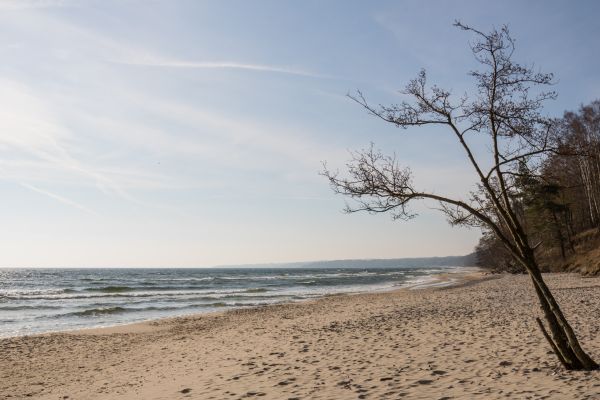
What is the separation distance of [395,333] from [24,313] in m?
28.5

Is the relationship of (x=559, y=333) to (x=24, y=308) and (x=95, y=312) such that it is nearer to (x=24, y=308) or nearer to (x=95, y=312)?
(x=95, y=312)

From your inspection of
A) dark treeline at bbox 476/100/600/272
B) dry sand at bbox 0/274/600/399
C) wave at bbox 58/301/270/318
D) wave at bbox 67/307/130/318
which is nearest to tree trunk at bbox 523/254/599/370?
dry sand at bbox 0/274/600/399

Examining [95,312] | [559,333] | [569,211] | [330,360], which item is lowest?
[95,312]

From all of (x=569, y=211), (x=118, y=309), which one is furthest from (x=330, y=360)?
(x=569, y=211)

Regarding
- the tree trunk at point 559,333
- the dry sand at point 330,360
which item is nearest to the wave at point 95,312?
the dry sand at point 330,360

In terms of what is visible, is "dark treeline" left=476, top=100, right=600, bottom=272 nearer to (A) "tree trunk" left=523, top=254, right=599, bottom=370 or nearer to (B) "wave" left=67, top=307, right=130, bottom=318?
(A) "tree trunk" left=523, top=254, right=599, bottom=370

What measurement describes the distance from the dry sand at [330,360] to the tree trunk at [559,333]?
28 cm

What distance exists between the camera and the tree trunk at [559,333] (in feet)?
25.6

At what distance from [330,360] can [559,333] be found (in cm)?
507

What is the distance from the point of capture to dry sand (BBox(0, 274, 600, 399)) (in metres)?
8.05

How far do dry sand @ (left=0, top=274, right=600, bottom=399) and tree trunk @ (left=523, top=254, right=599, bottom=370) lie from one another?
275mm

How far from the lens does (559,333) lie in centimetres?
797

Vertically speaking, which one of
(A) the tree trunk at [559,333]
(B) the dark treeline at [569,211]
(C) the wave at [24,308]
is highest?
(B) the dark treeline at [569,211]

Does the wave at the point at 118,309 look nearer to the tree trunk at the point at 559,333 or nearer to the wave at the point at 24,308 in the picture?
the wave at the point at 24,308
